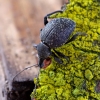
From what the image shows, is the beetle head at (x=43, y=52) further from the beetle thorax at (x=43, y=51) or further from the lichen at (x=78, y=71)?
the lichen at (x=78, y=71)

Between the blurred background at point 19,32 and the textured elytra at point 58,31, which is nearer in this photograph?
the textured elytra at point 58,31

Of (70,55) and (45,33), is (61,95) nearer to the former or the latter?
(70,55)

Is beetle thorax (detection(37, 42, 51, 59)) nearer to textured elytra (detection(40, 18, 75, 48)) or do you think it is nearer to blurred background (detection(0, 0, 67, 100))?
textured elytra (detection(40, 18, 75, 48))

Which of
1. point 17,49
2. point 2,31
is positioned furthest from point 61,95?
point 2,31

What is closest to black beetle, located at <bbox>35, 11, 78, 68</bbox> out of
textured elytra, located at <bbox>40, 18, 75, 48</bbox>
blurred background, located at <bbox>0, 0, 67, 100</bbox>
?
textured elytra, located at <bbox>40, 18, 75, 48</bbox>

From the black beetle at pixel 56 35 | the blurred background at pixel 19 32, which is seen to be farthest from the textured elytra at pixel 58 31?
the blurred background at pixel 19 32

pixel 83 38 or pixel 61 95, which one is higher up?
pixel 83 38
